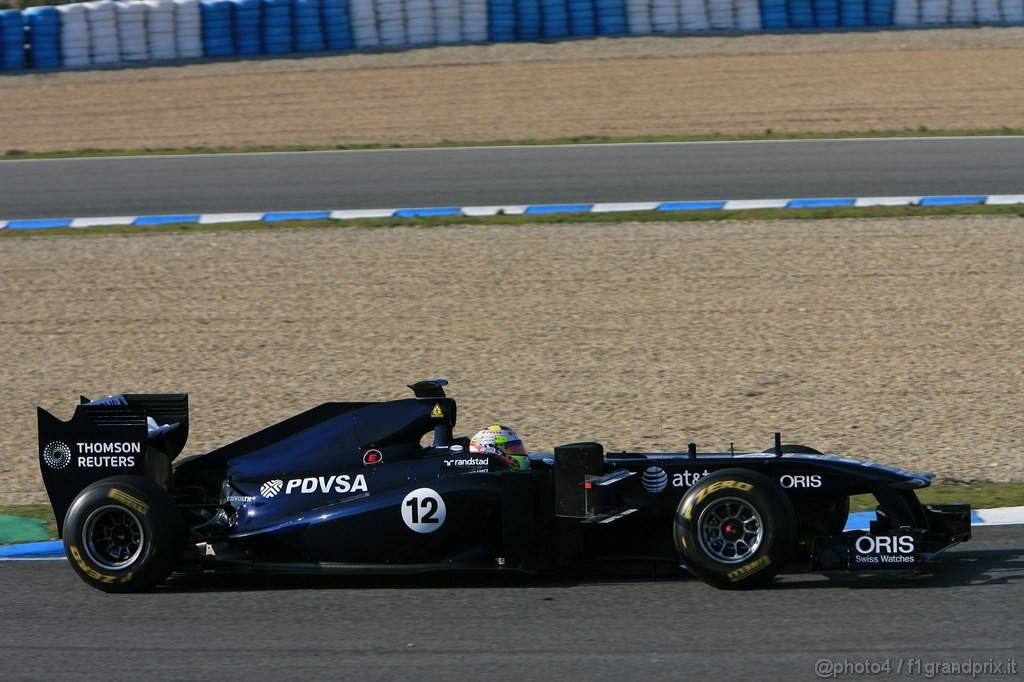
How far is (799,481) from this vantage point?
595 centimetres

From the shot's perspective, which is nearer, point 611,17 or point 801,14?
point 801,14

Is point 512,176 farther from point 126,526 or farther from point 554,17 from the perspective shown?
point 126,526

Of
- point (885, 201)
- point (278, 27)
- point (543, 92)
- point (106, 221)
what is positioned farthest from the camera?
point (278, 27)

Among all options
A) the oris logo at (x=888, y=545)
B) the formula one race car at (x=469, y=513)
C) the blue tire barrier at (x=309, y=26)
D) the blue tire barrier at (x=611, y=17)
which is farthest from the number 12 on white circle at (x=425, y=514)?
the blue tire barrier at (x=611, y=17)

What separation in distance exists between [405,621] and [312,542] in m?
0.68

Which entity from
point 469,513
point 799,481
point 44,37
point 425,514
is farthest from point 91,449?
point 44,37

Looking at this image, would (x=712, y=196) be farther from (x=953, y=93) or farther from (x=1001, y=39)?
(x=1001, y=39)

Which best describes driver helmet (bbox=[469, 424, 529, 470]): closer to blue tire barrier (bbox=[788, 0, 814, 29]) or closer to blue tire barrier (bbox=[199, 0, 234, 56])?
blue tire barrier (bbox=[199, 0, 234, 56])

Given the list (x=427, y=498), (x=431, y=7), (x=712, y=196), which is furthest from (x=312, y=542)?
(x=431, y=7)

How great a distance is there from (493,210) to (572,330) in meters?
4.25

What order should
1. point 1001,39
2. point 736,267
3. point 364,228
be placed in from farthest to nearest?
point 1001,39
point 364,228
point 736,267

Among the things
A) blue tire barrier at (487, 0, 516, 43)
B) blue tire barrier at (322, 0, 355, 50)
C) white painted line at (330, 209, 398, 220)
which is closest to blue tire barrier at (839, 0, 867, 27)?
blue tire barrier at (487, 0, 516, 43)

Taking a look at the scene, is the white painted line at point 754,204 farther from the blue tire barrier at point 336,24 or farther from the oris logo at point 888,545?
the blue tire barrier at point 336,24

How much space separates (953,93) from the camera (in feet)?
70.8
